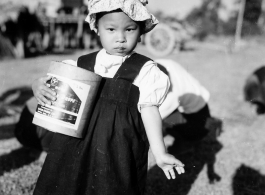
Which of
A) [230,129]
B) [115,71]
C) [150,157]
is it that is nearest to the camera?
[115,71]

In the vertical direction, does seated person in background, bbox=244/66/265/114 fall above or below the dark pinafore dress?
below

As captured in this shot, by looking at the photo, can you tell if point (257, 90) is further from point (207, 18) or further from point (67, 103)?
point (207, 18)

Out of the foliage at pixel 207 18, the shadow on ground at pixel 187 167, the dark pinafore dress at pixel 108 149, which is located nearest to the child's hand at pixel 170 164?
the dark pinafore dress at pixel 108 149

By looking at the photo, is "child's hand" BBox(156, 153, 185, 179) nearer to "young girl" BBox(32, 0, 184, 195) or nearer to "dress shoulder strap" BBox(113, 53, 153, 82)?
"young girl" BBox(32, 0, 184, 195)

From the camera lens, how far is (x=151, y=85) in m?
1.52

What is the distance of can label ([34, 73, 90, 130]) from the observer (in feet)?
4.67

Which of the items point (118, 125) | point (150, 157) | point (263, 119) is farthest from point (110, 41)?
point (263, 119)

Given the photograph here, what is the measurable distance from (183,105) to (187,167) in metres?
0.59

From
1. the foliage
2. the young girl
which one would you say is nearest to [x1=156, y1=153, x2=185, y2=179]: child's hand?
the young girl

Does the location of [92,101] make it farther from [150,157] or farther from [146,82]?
[150,157]

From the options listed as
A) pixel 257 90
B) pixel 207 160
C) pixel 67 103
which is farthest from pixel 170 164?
pixel 257 90

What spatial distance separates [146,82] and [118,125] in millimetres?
247

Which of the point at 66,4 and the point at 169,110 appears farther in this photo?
the point at 66,4

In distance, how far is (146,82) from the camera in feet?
5.05
